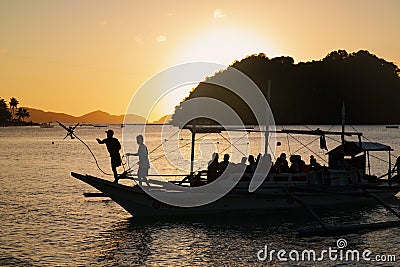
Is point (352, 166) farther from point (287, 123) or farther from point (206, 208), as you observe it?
point (287, 123)

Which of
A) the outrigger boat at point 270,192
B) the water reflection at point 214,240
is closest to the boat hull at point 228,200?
the outrigger boat at point 270,192

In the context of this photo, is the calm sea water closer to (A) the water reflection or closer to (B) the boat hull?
(A) the water reflection

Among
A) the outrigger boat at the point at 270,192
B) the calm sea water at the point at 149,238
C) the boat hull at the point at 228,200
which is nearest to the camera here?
the calm sea water at the point at 149,238

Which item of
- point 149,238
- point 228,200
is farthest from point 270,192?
point 149,238

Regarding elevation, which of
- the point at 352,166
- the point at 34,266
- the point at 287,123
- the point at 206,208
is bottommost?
the point at 34,266

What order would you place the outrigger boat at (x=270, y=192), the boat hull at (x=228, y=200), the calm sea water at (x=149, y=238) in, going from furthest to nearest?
the outrigger boat at (x=270, y=192) < the boat hull at (x=228, y=200) < the calm sea water at (x=149, y=238)

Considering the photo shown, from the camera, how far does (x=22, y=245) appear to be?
60.8 feet

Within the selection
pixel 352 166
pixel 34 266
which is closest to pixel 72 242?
pixel 34 266

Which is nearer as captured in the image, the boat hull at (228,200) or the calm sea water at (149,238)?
the calm sea water at (149,238)

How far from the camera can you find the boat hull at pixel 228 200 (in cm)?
2127

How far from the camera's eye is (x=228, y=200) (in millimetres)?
22047

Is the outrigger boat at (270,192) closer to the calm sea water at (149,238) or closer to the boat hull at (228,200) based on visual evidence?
the boat hull at (228,200)

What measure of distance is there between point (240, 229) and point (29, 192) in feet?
56.3

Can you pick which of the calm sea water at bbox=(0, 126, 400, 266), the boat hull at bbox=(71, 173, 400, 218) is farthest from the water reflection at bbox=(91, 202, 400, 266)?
the boat hull at bbox=(71, 173, 400, 218)
